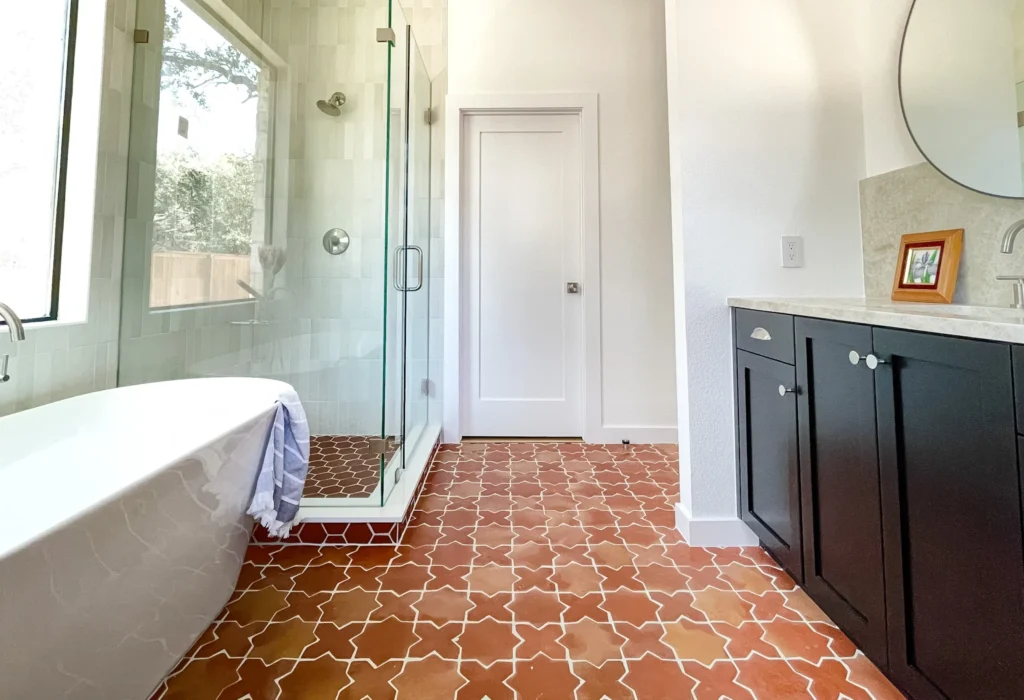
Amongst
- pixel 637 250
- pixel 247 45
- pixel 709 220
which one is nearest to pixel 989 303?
pixel 709 220

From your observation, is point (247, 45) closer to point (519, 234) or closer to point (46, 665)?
point (519, 234)

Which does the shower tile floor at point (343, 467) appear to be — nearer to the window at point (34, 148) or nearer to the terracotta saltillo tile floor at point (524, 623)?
the terracotta saltillo tile floor at point (524, 623)

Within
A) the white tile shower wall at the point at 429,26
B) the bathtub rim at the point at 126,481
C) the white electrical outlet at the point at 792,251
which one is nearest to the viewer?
the bathtub rim at the point at 126,481

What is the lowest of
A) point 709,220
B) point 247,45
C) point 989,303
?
point 989,303

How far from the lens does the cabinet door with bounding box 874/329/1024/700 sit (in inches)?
25.8

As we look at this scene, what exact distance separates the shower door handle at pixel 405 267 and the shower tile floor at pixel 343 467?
70cm

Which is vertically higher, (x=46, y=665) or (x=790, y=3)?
(x=790, y=3)

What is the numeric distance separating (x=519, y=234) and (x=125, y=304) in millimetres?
1950

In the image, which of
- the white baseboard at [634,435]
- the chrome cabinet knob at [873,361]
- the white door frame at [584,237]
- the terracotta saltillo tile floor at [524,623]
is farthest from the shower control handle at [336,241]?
the chrome cabinet knob at [873,361]

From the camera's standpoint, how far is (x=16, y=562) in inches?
21.0

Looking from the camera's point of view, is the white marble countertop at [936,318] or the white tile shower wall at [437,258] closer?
the white marble countertop at [936,318]

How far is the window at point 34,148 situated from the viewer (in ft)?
4.20

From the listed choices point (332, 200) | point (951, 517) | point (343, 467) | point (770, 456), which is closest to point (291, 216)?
point (332, 200)

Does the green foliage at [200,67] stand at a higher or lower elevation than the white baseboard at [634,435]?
higher
